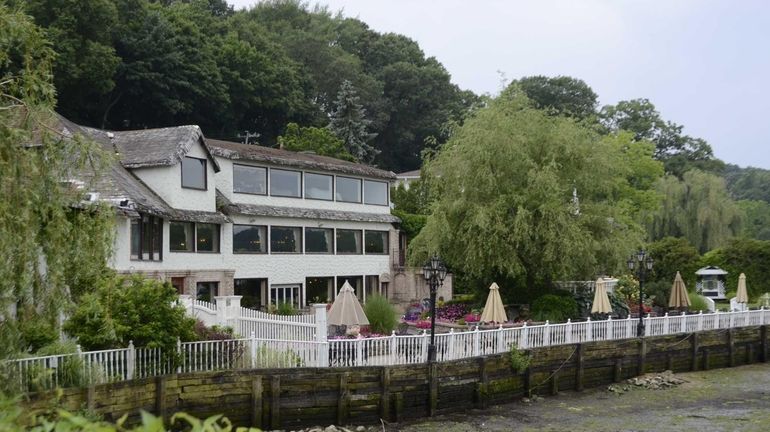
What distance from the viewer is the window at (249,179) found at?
1449 inches

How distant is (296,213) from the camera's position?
128 feet

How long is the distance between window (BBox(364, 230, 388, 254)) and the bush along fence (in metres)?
16.6

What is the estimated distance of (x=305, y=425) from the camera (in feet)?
69.1

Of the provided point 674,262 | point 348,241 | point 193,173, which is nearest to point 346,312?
point 193,173

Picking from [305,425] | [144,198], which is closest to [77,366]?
[305,425]

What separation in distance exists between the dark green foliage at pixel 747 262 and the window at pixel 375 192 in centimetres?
2035

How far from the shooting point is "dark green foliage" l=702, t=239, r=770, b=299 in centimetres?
5066

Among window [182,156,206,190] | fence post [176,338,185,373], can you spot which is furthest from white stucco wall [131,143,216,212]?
fence post [176,338,185,373]

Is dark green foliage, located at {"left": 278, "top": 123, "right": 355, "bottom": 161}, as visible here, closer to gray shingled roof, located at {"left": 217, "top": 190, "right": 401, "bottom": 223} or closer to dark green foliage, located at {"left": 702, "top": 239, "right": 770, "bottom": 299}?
gray shingled roof, located at {"left": 217, "top": 190, "right": 401, "bottom": 223}

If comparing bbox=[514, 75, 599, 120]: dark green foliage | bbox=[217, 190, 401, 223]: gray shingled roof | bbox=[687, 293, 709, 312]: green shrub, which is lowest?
bbox=[687, 293, 709, 312]: green shrub

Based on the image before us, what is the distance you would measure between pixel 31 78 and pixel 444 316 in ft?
81.3

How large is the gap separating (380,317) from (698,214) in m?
41.8

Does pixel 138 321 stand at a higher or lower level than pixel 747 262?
lower

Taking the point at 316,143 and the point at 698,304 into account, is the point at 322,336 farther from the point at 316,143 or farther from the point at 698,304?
the point at 316,143
